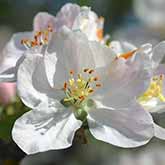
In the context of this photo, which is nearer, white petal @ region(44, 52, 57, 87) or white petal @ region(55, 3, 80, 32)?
white petal @ region(44, 52, 57, 87)

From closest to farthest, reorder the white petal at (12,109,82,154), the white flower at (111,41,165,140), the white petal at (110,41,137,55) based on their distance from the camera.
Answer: the white petal at (12,109,82,154), the white flower at (111,41,165,140), the white petal at (110,41,137,55)

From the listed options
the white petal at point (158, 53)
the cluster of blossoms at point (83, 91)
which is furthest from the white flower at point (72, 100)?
the white petal at point (158, 53)

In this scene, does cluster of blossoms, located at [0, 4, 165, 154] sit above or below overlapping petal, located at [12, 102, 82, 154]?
above

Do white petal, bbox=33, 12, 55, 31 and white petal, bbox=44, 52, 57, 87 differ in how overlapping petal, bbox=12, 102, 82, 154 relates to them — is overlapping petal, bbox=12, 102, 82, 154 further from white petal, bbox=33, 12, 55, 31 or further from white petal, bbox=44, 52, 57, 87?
white petal, bbox=33, 12, 55, 31

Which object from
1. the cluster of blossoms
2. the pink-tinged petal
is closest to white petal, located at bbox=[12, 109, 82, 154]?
the cluster of blossoms

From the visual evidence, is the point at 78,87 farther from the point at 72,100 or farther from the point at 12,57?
the point at 12,57

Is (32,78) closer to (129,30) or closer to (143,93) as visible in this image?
(143,93)
